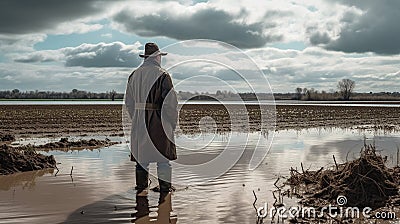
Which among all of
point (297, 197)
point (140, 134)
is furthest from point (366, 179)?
point (140, 134)

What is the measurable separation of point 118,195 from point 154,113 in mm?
1379

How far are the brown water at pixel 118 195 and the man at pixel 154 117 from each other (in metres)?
0.42

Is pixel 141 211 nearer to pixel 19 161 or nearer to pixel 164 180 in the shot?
pixel 164 180

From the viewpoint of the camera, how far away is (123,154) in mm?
11797

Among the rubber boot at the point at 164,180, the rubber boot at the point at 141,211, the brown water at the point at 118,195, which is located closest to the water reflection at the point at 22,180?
the brown water at the point at 118,195

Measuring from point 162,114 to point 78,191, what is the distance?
6.10ft

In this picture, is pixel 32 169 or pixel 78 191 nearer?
pixel 78 191

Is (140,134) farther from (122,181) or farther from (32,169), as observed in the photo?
(32,169)

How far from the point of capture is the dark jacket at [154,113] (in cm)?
691

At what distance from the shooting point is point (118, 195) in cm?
691

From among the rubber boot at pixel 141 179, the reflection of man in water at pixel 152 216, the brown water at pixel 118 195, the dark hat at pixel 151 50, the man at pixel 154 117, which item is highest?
the dark hat at pixel 151 50

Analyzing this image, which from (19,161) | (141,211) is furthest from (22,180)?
(141,211)

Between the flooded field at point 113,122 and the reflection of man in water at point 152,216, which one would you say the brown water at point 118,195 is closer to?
the reflection of man in water at point 152,216

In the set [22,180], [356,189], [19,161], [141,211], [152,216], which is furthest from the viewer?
[19,161]
